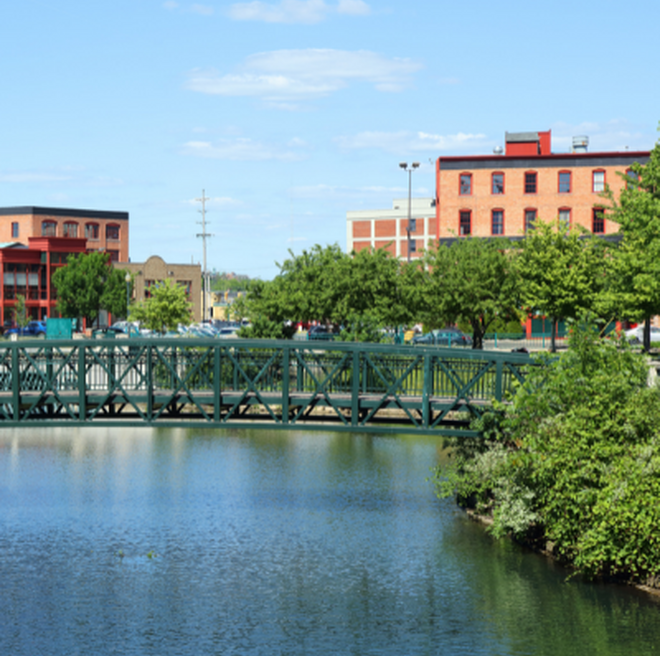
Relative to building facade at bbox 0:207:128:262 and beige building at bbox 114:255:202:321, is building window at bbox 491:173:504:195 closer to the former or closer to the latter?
beige building at bbox 114:255:202:321

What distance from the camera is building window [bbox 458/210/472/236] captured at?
3157 inches

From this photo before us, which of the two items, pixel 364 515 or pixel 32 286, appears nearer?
pixel 364 515

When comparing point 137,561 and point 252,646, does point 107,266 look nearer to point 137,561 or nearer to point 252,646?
point 137,561

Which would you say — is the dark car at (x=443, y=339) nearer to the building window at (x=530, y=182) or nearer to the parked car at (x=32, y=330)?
the building window at (x=530, y=182)

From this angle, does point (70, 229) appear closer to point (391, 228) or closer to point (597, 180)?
point (391, 228)

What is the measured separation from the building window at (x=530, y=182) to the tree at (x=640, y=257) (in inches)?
1071

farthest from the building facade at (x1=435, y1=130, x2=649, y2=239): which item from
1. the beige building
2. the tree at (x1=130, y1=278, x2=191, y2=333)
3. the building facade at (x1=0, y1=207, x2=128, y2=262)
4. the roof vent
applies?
the building facade at (x1=0, y1=207, x2=128, y2=262)

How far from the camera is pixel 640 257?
4731cm

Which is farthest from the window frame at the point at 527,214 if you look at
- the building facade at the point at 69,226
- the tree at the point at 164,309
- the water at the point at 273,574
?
the building facade at the point at 69,226

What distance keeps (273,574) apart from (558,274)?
37.5 metres

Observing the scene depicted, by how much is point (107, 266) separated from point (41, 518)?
242 feet

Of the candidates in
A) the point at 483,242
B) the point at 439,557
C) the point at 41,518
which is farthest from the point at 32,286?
the point at 439,557

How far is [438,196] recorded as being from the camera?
81.1 meters

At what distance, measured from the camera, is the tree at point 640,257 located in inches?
1767
